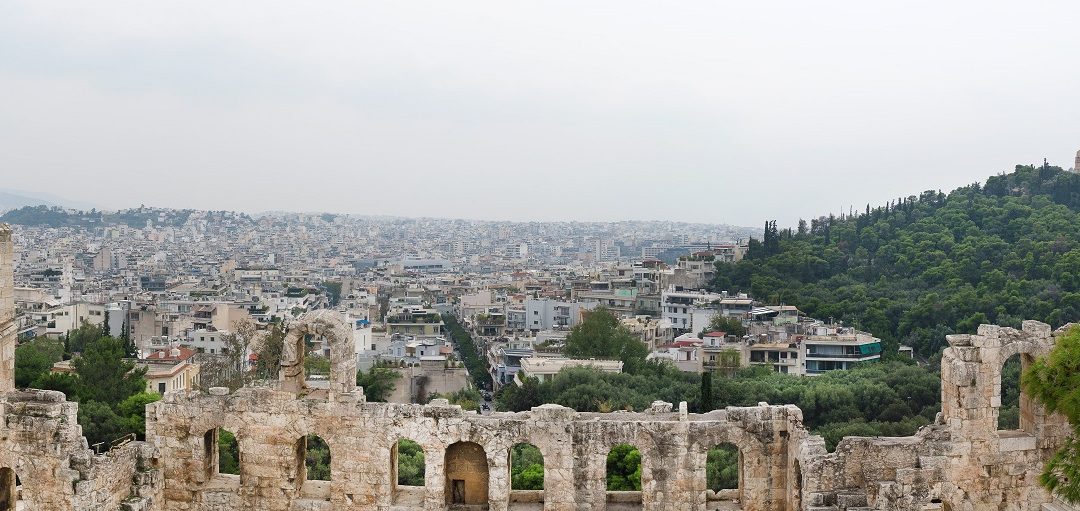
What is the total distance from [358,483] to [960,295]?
54.8m

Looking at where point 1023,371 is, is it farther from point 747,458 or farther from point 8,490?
point 8,490

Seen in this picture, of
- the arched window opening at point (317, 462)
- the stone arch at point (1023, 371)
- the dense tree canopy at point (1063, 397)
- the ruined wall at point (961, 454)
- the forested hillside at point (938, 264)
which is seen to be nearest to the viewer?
the dense tree canopy at point (1063, 397)

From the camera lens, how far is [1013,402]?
41438 mm

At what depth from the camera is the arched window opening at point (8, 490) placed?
1934 centimetres

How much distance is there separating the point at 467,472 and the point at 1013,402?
102 ft

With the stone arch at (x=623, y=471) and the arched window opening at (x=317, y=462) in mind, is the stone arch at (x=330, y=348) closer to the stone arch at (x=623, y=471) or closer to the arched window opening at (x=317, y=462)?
the stone arch at (x=623, y=471)

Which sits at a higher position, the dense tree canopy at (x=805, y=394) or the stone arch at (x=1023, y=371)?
the stone arch at (x=1023, y=371)

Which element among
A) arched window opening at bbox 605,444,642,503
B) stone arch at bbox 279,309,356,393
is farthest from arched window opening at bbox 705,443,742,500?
stone arch at bbox 279,309,356,393

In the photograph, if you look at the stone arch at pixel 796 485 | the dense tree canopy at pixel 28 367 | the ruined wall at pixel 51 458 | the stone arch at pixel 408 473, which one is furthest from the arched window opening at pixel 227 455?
the stone arch at pixel 796 485

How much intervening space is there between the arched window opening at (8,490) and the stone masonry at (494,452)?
41 mm

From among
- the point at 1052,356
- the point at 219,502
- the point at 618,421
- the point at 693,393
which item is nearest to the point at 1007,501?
the point at 1052,356

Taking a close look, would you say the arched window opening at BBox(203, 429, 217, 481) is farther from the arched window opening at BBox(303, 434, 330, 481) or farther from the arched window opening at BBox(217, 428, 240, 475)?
the arched window opening at BBox(303, 434, 330, 481)

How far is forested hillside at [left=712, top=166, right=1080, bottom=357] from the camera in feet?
201

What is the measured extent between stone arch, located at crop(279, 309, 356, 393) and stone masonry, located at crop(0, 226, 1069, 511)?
0.03m
